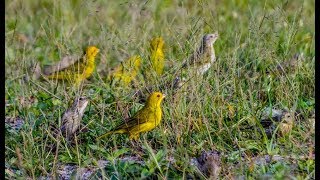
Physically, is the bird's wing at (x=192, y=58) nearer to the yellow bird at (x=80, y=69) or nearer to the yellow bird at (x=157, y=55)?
the yellow bird at (x=157, y=55)

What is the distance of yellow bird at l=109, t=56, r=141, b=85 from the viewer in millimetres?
6184

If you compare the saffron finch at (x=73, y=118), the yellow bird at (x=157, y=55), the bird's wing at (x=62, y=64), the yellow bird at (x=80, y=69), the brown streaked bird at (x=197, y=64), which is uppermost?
the brown streaked bird at (x=197, y=64)

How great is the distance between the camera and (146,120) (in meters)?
5.70

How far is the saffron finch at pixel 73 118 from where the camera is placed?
19.2 ft

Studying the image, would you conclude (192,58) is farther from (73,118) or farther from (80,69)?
(80,69)

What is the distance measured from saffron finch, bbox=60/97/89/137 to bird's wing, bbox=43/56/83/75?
4.09 ft

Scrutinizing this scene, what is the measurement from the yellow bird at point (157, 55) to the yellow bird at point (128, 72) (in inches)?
4.6

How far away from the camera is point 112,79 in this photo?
22.2 feet

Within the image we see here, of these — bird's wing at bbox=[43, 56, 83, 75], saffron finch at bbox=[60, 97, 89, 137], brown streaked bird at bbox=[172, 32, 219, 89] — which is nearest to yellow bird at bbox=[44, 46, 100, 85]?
bird's wing at bbox=[43, 56, 83, 75]

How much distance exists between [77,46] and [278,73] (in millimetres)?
2547

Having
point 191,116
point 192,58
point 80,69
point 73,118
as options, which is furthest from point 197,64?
point 80,69

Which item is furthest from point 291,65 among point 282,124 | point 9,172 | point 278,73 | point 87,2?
point 9,172

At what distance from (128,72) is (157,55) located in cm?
41

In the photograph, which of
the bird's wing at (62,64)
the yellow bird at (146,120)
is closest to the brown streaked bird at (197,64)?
the yellow bird at (146,120)
